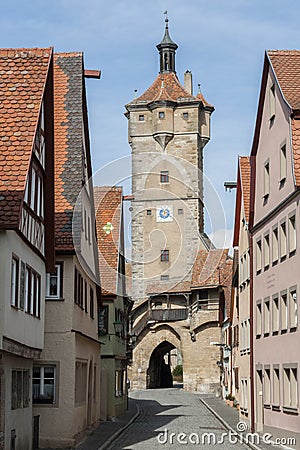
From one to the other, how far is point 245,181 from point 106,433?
10.7 m

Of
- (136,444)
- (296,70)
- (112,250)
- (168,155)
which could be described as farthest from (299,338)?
(168,155)

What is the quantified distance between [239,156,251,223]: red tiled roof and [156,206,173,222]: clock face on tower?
48.3 metres

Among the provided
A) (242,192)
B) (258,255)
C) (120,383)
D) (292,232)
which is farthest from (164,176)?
(292,232)

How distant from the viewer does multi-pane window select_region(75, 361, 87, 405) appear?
24.6m

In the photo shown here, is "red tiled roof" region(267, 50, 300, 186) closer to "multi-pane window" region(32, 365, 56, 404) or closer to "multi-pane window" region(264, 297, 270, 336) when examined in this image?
"multi-pane window" region(264, 297, 270, 336)

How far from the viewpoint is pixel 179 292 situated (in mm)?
71688

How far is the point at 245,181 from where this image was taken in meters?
33.2

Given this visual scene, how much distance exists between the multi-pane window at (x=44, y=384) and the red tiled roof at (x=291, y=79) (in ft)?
26.0

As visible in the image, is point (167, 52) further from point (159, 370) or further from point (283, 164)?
point (283, 164)

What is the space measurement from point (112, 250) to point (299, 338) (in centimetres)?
1373

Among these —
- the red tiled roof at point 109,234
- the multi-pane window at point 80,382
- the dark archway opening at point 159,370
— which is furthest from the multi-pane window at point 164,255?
the multi-pane window at point 80,382

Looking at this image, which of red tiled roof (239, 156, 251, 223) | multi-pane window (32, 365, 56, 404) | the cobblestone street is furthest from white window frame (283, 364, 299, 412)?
red tiled roof (239, 156, 251, 223)

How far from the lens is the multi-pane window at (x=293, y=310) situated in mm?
22880

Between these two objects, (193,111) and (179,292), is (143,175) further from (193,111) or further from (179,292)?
(179,292)
